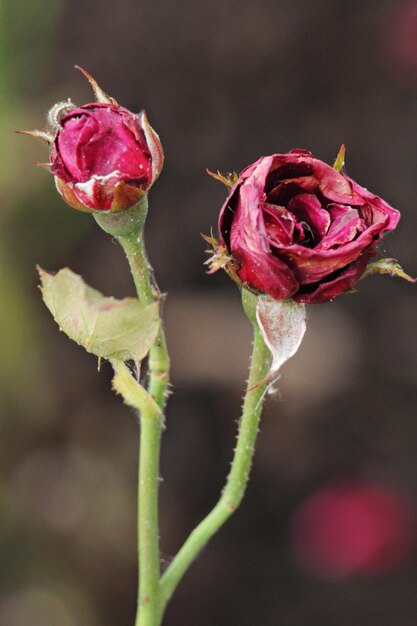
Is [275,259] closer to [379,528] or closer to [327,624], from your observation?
[379,528]

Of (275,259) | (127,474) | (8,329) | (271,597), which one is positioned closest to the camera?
(275,259)

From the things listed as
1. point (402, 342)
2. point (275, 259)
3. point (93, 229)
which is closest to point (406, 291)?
point (402, 342)

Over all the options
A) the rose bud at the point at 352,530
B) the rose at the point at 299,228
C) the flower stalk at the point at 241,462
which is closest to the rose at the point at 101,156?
the rose at the point at 299,228

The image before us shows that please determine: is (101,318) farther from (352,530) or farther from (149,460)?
(352,530)

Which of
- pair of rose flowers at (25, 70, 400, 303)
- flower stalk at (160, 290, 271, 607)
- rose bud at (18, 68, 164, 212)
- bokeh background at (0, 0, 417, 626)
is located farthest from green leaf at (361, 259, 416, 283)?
bokeh background at (0, 0, 417, 626)

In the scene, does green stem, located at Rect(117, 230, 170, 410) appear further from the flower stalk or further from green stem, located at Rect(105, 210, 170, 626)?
the flower stalk

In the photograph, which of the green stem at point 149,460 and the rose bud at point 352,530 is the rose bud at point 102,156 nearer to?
the green stem at point 149,460
